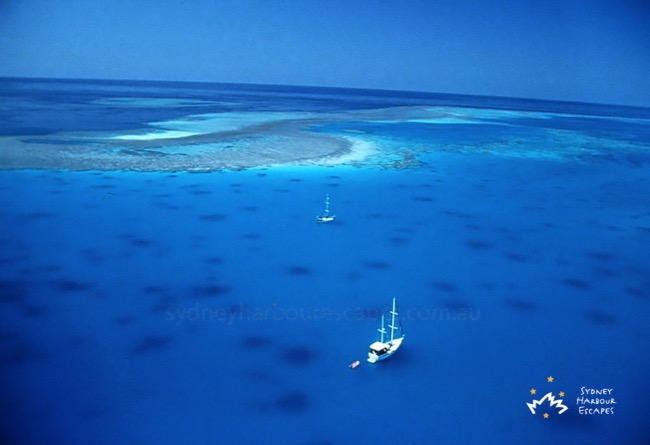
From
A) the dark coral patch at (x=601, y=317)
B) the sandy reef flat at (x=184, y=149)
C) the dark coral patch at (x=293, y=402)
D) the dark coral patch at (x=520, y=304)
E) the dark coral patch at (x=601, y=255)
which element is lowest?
the dark coral patch at (x=293, y=402)

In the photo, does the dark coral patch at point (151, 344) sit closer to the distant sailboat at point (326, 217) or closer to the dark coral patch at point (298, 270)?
the dark coral patch at point (298, 270)

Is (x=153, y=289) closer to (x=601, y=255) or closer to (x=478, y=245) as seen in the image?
(x=478, y=245)

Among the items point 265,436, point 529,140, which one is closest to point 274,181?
point 265,436

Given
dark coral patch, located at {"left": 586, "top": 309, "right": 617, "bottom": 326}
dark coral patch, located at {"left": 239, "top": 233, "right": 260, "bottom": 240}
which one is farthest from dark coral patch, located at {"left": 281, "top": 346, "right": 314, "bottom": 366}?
dark coral patch, located at {"left": 586, "top": 309, "right": 617, "bottom": 326}

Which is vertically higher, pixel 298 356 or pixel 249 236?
pixel 249 236

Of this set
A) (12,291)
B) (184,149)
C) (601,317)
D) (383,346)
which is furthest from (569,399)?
(184,149)

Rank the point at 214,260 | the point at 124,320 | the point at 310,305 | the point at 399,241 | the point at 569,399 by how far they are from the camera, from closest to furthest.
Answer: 1. the point at 569,399
2. the point at 124,320
3. the point at 310,305
4. the point at 214,260
5. the point at 399,241

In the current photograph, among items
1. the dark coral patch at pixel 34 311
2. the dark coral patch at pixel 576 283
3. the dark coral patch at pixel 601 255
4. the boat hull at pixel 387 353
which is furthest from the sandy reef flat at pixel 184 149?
the boat hull at pixel 387 353
